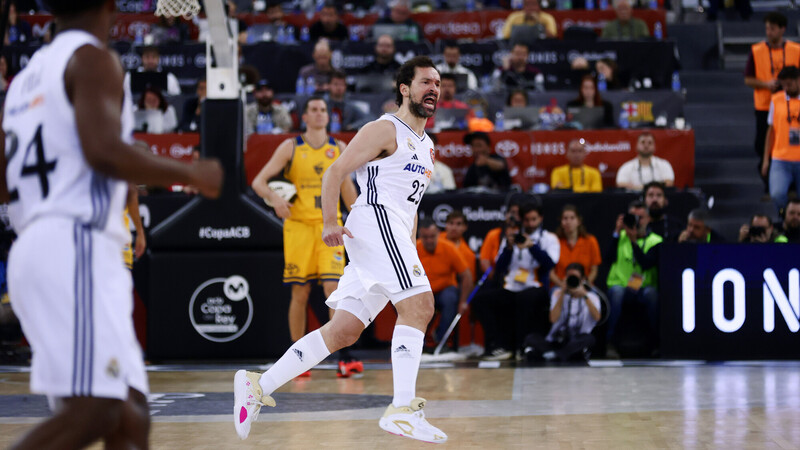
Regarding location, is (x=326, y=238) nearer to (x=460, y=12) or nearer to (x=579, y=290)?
(x=579, y=290)

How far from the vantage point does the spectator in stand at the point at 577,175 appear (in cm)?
1247

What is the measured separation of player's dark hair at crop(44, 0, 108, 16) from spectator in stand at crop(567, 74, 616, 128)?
11.2 meters

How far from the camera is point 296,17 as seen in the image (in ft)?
60.5

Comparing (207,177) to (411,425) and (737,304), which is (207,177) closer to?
(411,425)

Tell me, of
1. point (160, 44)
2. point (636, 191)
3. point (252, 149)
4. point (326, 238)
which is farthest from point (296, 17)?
point (326, 238)

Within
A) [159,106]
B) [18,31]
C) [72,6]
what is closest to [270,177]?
[159,106]

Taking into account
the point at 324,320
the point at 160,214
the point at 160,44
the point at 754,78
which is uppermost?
the point at 160,44

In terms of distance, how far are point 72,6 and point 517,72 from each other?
1238 cm

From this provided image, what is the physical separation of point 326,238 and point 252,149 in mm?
7412

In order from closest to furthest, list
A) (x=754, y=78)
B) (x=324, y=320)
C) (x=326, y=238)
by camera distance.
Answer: (x=326, y=238)
(x=324, y=320)
(x=754, y=78)

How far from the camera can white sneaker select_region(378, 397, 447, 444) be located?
5.23 metres

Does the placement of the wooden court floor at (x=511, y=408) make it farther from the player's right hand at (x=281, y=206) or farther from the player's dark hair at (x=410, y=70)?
the player's dark hair at (x=410, y=70)

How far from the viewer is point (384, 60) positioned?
15.4 meters

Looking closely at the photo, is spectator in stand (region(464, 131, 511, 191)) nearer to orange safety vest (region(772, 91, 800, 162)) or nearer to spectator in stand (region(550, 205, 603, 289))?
spectator in stand (region(550, 205, 603, 289))
